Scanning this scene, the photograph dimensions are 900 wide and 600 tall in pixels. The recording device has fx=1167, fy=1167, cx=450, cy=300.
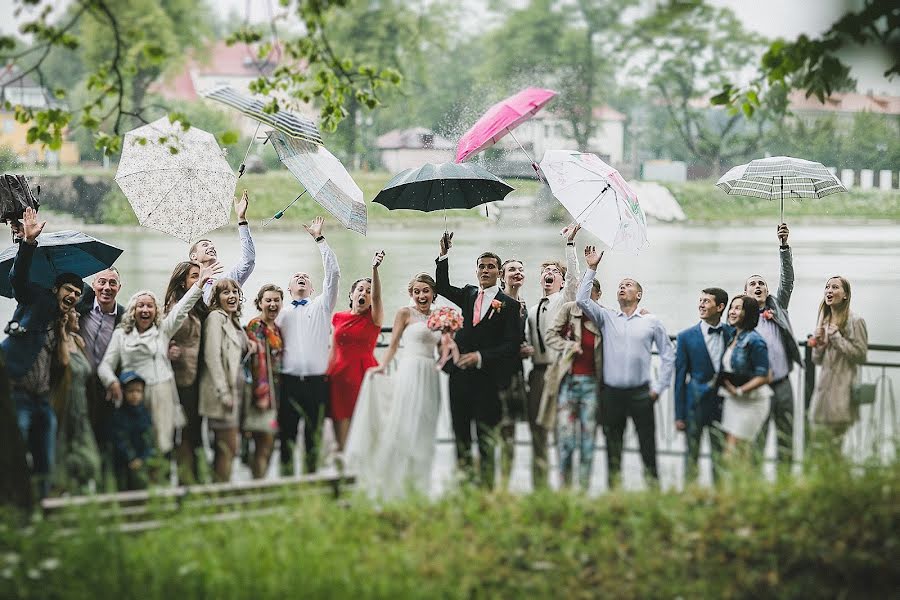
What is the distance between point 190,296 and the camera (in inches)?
237

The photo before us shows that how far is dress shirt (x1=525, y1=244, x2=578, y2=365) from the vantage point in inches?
253

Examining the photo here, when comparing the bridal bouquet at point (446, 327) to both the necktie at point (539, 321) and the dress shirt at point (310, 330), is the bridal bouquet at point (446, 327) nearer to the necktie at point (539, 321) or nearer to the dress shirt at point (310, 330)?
the necktie at point (539, 321)

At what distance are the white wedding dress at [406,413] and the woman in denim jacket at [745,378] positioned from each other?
1537 mm

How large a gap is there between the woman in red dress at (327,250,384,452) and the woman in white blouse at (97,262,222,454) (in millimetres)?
907

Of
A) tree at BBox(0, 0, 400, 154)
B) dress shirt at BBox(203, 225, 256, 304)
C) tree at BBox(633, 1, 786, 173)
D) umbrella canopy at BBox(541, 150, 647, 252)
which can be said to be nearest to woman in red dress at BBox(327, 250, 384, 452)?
dress shirt at BBox(203, 225, 256, 304)

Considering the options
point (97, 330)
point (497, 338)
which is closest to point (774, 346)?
point (497, 338)

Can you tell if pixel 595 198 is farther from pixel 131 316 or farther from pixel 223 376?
pixel 131 316

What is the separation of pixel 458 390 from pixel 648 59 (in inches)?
579

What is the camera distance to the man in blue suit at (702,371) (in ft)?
20.4

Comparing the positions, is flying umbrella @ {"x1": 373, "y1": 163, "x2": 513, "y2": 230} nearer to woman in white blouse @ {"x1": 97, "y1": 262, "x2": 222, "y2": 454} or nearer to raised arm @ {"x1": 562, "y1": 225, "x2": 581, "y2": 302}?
raised arm @ {"x1": 562, "y1": 225, "x2": 581, "y2": 302}

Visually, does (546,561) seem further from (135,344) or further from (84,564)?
(135,344)

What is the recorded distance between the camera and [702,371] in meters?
6.23

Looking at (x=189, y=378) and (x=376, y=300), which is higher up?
(x=376, y=300)

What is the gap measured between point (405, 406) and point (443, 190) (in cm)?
156
